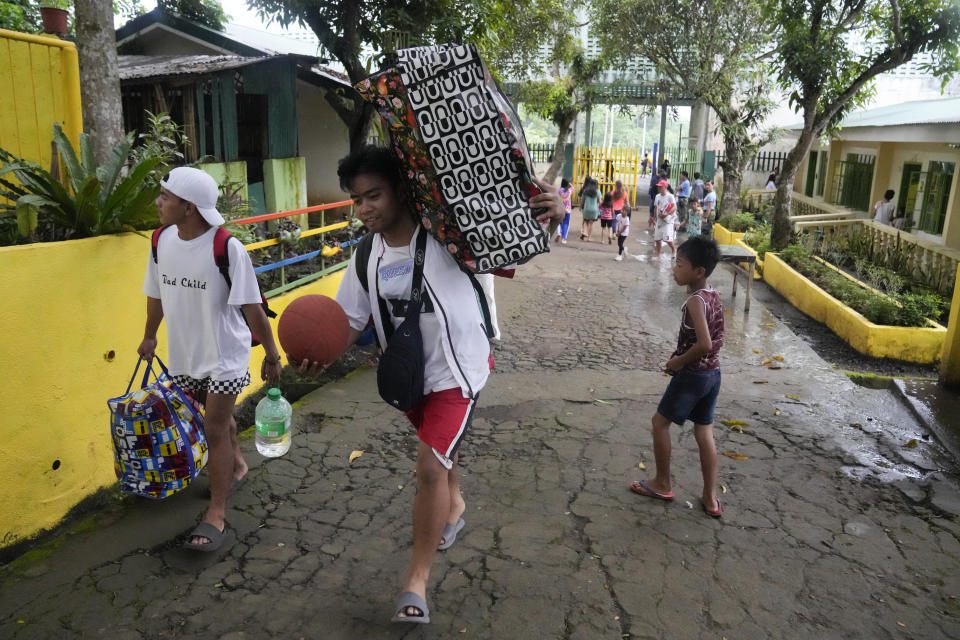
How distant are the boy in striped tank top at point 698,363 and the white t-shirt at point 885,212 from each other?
1218cm

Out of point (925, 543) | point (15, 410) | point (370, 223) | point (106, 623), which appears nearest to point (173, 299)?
point (15, 410)

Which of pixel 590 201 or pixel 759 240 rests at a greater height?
pixel 590 201

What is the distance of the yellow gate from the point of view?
852 inches

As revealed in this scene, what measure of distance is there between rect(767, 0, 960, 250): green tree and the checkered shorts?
33.3 feet

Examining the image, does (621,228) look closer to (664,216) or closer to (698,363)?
(664,216)

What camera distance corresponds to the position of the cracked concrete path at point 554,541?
9.37 ft

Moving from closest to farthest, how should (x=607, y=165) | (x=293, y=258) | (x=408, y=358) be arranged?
1. (x=408, y=358)
2. (x=293, y=258)
3. (x=607, y=165)

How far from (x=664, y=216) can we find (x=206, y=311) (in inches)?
435

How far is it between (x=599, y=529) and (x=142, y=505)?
2.31 metres

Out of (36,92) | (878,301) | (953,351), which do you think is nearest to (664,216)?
(878,301)

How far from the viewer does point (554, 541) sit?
3461mm

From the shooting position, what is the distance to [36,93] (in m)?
4.25

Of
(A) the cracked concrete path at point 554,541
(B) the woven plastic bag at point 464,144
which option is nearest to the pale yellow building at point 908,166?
(A) the cracked concrete path at point 554,541

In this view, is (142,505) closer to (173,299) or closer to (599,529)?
(173,299)
